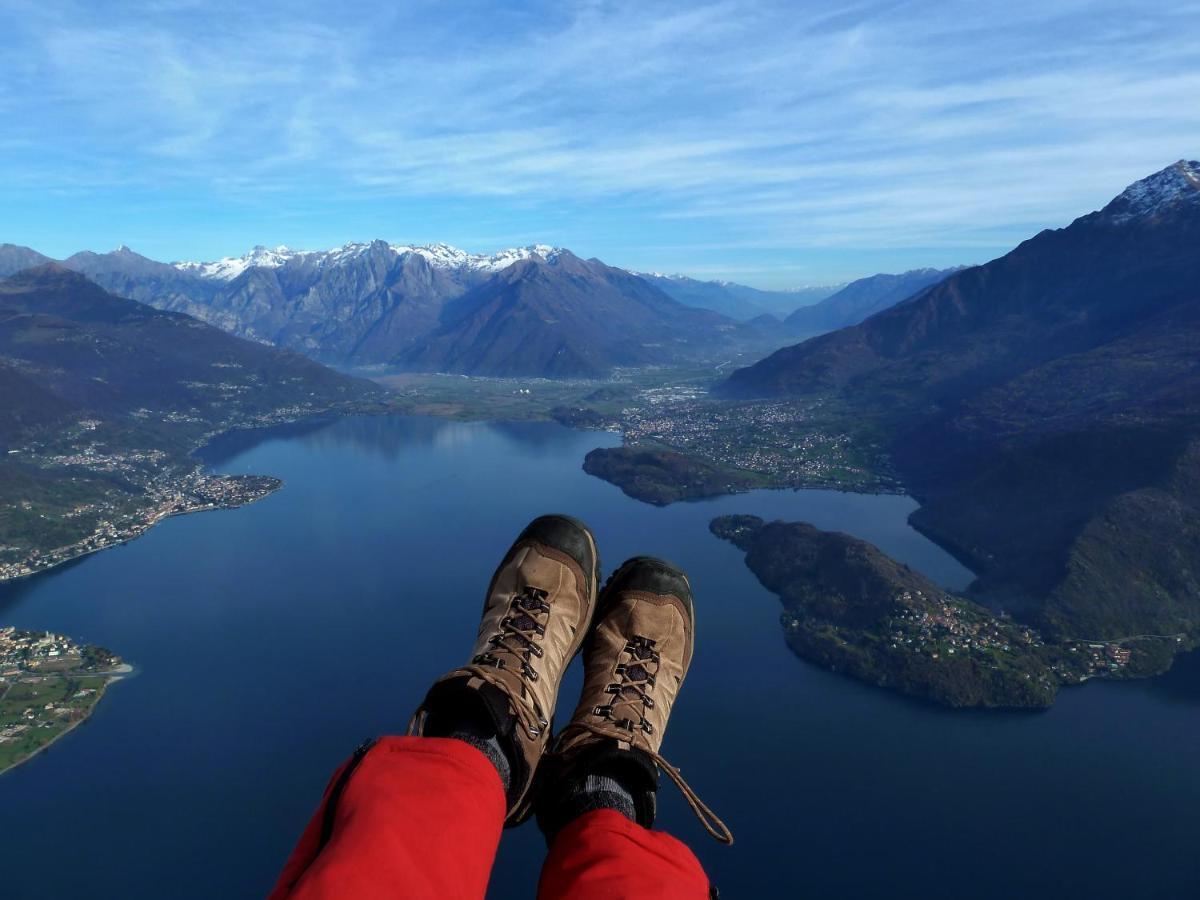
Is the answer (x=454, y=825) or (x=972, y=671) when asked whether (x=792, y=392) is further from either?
(x=454, y=825)

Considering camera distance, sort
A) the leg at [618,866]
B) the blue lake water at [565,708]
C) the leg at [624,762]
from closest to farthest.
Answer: the leg at [618,866], the leg at [624,762], the blue lake water at [565,708]

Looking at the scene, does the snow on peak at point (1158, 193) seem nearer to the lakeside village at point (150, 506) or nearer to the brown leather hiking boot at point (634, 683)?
the lakeside village at point (150, 506)

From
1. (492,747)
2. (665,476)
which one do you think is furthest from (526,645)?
(665,476)

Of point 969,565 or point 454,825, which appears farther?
point 969,565

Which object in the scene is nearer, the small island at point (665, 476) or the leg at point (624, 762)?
the leg at point (624, 762)

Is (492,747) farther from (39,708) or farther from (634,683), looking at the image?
(39,708)

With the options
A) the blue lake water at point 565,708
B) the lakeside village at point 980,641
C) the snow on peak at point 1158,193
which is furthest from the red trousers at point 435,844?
the snow on peak at point 1158,193

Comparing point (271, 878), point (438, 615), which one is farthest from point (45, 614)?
point (271, 878)
